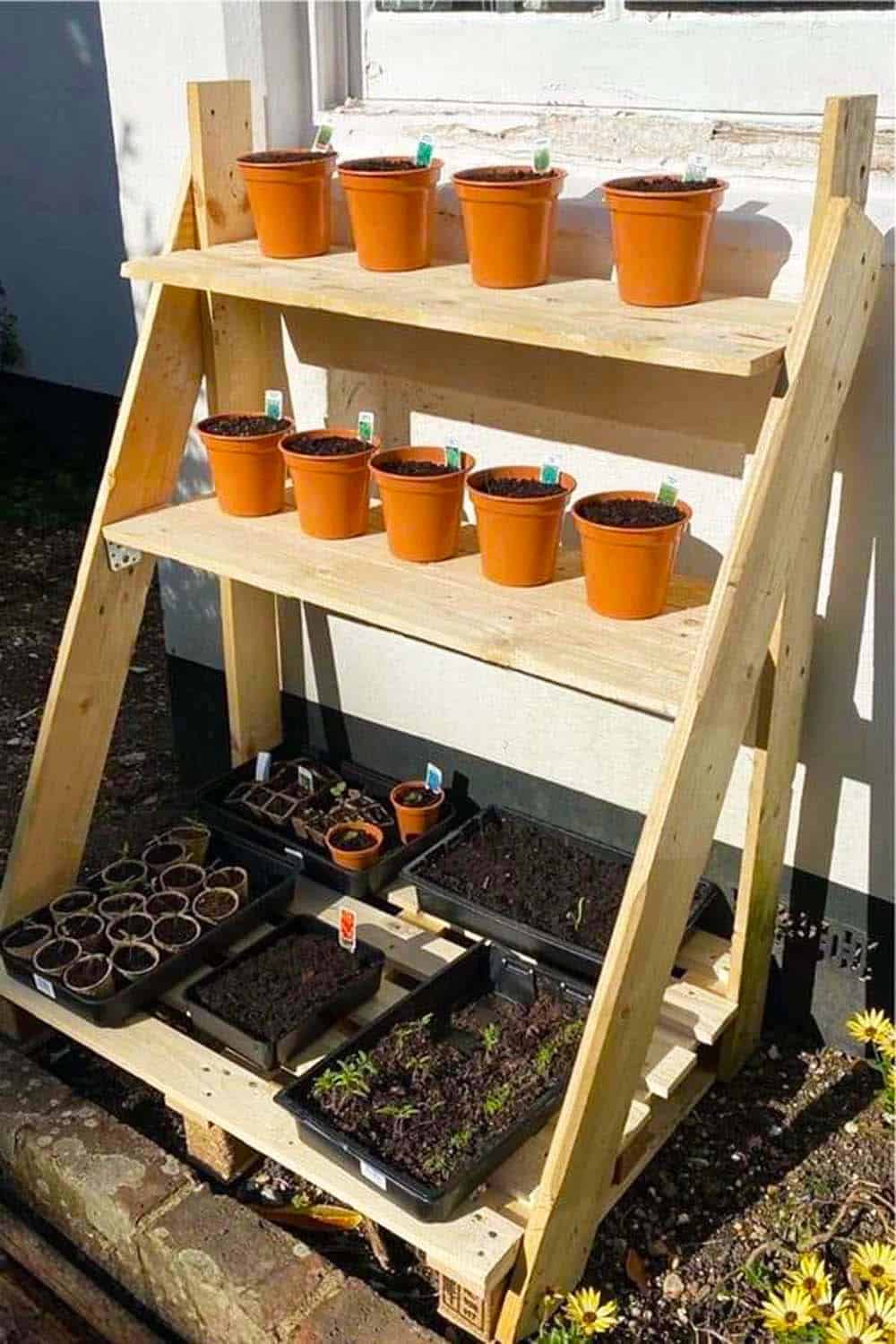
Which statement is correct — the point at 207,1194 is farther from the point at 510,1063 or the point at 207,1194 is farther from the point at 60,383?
the point at 60,383

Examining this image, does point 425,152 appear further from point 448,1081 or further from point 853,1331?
point 853,1331

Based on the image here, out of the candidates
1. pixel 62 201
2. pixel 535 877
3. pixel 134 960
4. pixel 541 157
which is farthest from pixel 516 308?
pixel 62 201

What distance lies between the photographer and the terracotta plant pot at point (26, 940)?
7.80 ft

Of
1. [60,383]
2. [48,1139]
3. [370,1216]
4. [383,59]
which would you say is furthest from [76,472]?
[370,1216]

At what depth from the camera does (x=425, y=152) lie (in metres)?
2.11

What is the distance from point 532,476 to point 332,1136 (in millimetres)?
1081

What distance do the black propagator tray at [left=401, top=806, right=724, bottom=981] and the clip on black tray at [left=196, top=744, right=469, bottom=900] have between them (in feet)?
0.22

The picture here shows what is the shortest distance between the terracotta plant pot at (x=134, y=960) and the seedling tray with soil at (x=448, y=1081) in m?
0.42

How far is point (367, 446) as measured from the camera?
2305mm

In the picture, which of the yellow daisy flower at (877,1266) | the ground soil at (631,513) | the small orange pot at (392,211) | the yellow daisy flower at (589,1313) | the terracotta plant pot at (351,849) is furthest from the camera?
the terracotta plant pot at (351,849)

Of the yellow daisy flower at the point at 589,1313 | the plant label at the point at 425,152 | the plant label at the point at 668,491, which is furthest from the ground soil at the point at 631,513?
the yellow daisy flower at the point at 589,1313

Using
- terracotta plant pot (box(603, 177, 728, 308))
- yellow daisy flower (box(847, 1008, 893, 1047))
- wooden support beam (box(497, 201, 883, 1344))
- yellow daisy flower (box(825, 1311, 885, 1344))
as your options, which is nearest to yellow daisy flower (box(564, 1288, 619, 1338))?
wooden support beam (box(497, 201, 883, 1344))

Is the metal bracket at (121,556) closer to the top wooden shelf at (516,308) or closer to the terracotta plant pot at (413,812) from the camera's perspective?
the top wooden shelf at (516,308)

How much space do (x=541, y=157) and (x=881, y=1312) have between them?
64.2 inches
